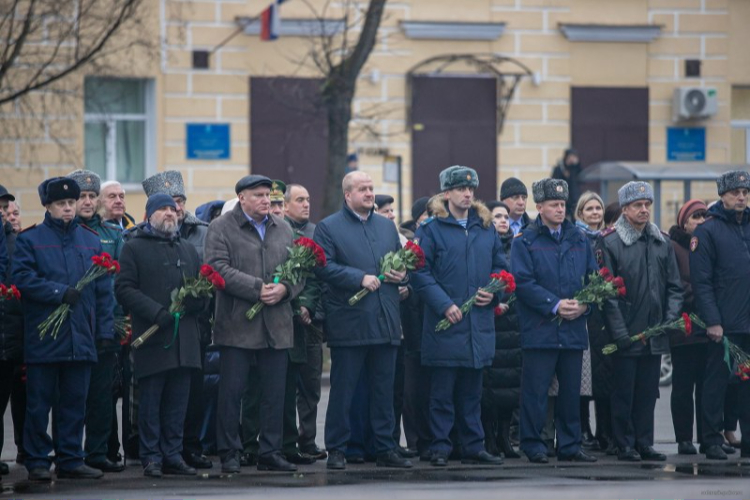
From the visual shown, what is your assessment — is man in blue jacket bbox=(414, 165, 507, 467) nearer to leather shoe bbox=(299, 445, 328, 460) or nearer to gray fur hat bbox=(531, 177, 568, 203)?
gray fur hat bbox=(531, 177, 568, 203)

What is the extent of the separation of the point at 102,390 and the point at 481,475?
2.87 metres

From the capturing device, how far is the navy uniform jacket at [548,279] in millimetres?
12680

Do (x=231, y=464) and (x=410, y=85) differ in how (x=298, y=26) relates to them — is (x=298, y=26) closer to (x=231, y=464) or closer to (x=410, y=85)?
(x=410, y=85)

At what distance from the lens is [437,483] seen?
1120 cm

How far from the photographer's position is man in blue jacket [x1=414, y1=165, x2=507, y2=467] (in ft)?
41.0

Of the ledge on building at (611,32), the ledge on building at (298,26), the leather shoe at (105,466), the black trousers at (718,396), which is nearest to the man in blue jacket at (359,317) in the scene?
the leather shoe at (105,466)

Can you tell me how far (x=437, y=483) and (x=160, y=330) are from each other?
227 cm

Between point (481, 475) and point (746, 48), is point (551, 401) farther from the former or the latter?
point (746, 48)

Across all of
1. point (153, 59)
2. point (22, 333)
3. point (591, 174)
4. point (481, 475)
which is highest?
point (153, 59)

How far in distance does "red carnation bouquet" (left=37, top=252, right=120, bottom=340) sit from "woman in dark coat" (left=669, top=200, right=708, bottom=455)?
4816 mm

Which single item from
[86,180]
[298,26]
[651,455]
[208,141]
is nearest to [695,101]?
[298,26]

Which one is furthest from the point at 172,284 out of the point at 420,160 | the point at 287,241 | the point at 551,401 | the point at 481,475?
the point at 420,160

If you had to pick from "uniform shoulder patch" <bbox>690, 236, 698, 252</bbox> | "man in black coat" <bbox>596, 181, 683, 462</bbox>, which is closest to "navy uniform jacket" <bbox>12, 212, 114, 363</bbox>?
"man in black coat" <bbox>596, 181, 683, 462</bbox>

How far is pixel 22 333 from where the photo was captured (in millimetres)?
11891
